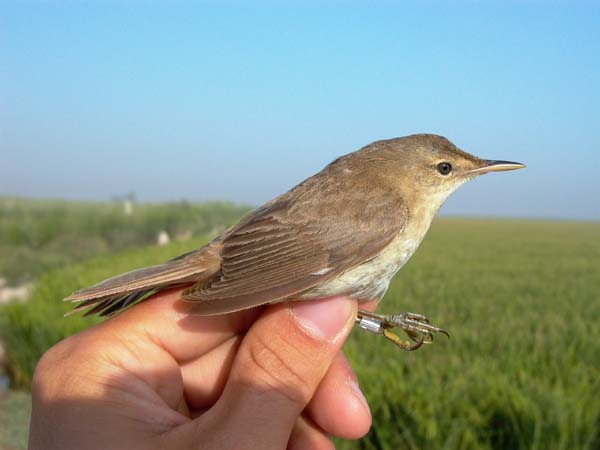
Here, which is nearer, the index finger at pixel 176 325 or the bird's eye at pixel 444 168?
the index finger at pixel 176 325

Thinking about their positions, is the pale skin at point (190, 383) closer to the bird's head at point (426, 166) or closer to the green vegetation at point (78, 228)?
the bird's head at point (426, 166)

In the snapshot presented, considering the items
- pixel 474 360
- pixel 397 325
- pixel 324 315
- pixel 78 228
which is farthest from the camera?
pixel 78 228

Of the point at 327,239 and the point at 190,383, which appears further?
the point at 190,383

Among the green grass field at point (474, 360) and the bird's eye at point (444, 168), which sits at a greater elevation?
the bird's eye at point (444, 168)

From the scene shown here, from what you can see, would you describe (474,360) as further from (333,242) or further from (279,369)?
(279,369)

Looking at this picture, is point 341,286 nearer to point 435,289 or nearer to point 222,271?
point 222,271

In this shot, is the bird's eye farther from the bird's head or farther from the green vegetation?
the green vegetation

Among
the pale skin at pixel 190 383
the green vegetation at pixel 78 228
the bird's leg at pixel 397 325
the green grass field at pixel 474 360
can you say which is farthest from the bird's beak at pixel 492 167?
the green vegetation at pixel 78 228

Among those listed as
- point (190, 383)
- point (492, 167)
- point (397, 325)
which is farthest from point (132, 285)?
point (492, 167)

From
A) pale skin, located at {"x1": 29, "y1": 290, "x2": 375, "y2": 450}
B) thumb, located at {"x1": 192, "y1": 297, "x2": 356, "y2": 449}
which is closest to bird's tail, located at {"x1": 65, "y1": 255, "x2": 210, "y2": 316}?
pale skin, located at {"x1": 29, "y1": 290, "x2": 375, "y2": 450}
